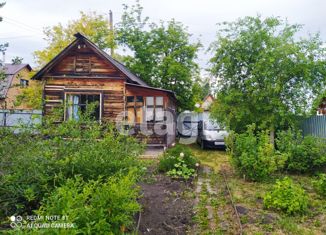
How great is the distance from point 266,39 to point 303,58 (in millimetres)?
1523

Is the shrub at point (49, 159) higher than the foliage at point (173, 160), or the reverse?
the shrub at point (49, 159)

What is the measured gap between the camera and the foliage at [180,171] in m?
8.64

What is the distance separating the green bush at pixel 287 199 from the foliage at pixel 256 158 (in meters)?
2.20

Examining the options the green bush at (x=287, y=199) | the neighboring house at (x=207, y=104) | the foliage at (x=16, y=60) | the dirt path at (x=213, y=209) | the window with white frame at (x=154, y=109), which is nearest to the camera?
the foliage at (x=16, y=60)

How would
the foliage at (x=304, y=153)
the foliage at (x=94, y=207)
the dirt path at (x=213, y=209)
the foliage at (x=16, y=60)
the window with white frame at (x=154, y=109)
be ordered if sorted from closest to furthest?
the foliage at (x=94, y=207) < the foliage at (x=16, y=60) < the dirt path at (x=213, y=209) < the foliage at (x=304, y=153) < the window with white frame at (x=154, y=109)

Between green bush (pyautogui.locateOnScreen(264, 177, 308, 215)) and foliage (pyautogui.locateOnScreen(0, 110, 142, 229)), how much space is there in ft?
9.88

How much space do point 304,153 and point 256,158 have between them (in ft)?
6.25

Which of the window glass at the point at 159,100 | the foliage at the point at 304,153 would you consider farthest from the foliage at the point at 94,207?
the window glass at the point at 159,100

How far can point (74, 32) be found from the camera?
85.6 ft

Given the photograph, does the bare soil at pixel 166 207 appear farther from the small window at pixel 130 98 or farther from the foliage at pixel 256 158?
the small window at pixel 130 98

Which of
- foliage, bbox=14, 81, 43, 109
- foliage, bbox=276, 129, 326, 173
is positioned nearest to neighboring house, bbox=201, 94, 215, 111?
foliage, bbox=276, 129, 326, 173

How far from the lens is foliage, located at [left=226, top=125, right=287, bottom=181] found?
27.7 ft

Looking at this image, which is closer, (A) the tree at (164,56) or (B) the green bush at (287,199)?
(B) the green bush at (287,199)

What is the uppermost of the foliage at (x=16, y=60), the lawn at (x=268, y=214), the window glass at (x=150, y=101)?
the window glass at (x=150, y=101)
